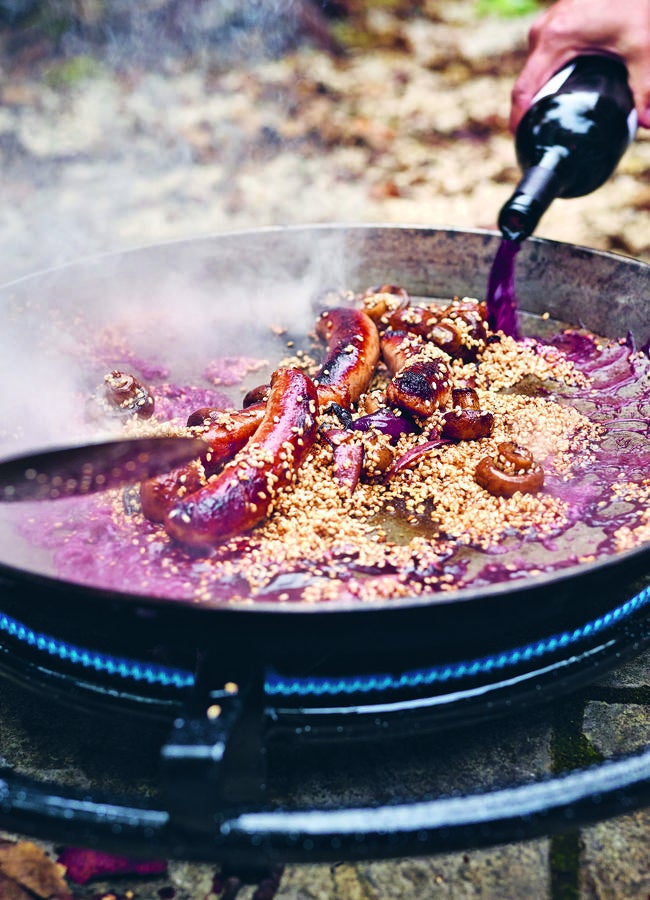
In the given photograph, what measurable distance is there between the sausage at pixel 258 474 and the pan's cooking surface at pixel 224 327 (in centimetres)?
11

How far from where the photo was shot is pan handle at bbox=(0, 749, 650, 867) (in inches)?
66.2

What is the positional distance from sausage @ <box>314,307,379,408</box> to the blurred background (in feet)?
11.1

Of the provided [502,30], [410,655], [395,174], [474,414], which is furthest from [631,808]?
[502,30]

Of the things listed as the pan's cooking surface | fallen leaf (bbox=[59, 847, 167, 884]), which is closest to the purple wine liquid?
the pan's cooking surface

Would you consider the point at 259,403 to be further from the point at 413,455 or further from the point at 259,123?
the point at 259,123

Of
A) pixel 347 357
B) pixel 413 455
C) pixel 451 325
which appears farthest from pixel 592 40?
pixel 413 455

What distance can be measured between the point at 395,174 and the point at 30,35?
469 cm

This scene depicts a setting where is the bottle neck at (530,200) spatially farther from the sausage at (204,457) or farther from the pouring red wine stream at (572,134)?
the sausage at (204,457)

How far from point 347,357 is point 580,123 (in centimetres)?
147

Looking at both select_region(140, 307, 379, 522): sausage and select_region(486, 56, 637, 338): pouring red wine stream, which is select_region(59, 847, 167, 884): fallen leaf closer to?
select_region(140, 307, 379, 522): sausage

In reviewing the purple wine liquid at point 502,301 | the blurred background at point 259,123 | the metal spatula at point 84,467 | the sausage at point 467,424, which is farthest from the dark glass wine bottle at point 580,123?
the blurred background at point 259,123

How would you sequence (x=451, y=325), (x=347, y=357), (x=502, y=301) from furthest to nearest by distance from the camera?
(x=502, y=301)
(x=451, y=325)
(x=347, y=357)

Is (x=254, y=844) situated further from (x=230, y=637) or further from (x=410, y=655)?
(x=410, y=655)

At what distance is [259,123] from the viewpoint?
8164mm
